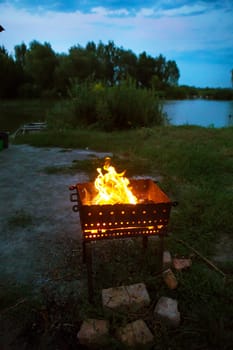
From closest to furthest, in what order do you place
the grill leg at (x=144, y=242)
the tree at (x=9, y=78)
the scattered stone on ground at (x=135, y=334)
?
1. the scattered stone on ground at (x=135, y=334)
2. the grill leg at (x=144, y=242)
3. the tree at (x=9, y=78)

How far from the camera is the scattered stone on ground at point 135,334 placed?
6.32 feet

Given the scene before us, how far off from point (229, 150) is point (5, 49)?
49.5 meters

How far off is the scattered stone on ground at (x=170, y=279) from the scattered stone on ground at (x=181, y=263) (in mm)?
199

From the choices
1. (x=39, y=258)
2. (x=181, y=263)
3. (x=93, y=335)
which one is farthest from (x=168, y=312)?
(x=39, y=258)

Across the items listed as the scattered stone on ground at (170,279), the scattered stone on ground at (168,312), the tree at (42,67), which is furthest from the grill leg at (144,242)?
the tree at (42,67)

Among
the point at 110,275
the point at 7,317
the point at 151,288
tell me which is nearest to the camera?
the point at 7,317

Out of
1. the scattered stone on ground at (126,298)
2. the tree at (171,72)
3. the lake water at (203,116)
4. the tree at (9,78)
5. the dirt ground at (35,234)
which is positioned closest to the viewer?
the scattered stone on ground at (126,298)

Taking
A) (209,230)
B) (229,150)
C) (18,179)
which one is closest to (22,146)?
(18,179)

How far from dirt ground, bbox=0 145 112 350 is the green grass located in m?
0.37

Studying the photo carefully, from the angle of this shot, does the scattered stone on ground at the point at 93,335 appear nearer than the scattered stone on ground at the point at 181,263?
Yes

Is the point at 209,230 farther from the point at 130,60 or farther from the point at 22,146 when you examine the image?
the point at 130,60

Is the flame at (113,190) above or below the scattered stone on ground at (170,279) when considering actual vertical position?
above

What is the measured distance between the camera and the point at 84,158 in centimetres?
722

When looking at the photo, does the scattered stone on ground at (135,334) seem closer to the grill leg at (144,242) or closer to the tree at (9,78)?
the grill leg at (144,242)
